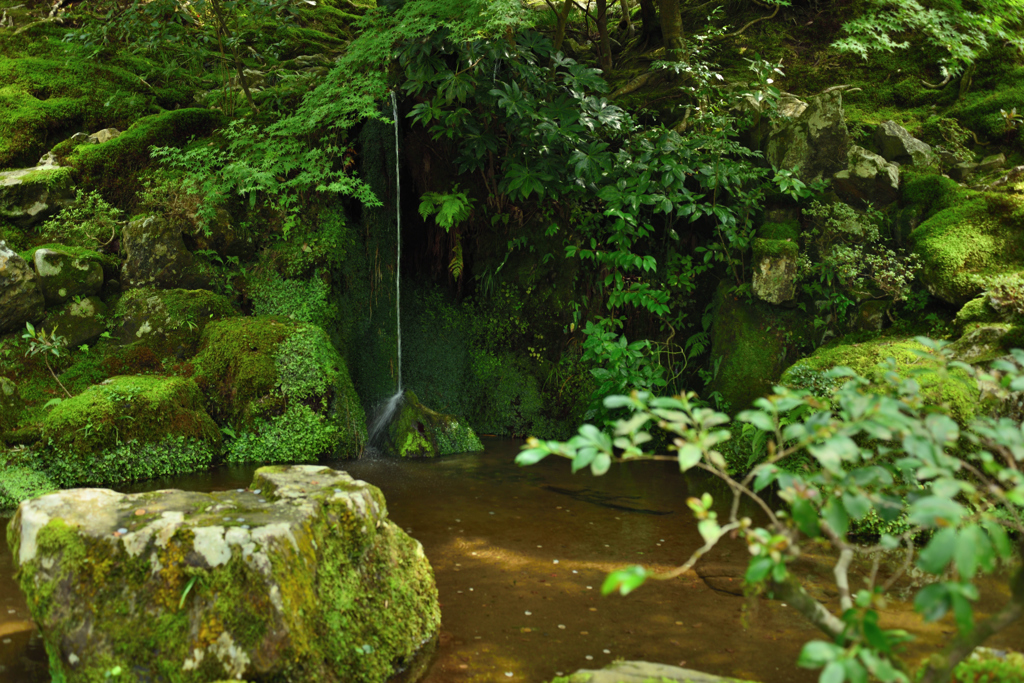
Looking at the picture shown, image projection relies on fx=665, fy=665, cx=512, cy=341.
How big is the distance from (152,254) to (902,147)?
27.0 ft

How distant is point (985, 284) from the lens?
18.7ft

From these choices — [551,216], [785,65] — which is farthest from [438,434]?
[785,65]

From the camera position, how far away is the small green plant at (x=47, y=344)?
625cm

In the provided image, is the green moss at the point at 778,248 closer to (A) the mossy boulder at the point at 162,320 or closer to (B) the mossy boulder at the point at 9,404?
(A) the mossy boulder at the point at 162,320

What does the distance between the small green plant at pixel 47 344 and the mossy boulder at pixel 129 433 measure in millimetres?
512

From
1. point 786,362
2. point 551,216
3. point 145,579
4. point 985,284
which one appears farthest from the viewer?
point 551,216

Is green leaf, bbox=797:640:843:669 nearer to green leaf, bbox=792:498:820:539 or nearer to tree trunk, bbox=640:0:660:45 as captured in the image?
green leaf, bbox=792:498:820:539

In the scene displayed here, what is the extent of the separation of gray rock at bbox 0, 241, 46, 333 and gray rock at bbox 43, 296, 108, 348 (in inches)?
5.9

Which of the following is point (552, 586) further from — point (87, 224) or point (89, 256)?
point (87, 224)

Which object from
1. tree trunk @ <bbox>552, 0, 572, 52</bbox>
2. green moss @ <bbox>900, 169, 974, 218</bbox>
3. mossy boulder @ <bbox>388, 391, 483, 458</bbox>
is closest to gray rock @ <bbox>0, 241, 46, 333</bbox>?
mossy boulder @ <bbox>388, 391, 483, 458</bbox>

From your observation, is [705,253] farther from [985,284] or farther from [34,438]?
[34,438]

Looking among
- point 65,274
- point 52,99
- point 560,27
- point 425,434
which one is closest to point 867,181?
point 560,27

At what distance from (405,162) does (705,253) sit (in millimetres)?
3926

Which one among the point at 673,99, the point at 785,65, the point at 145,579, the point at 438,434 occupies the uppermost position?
the point at 785,65
